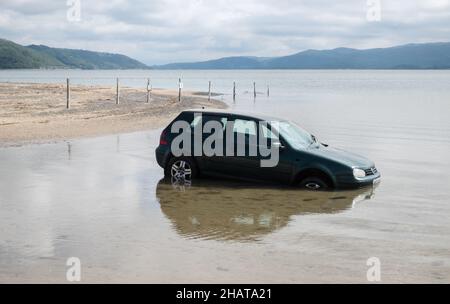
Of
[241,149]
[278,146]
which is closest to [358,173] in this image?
[278,146]

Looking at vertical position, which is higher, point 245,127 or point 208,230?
point 245,127

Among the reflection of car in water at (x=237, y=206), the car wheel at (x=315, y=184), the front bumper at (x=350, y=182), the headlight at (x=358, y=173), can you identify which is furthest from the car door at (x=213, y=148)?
the headlight at (x=358, y=173)

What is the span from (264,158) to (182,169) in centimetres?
200

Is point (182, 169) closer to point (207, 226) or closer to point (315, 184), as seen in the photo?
point (315, 184)

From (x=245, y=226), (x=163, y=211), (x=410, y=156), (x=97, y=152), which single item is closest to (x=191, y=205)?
(x=163, y=211)

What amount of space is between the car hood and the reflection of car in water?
56cm

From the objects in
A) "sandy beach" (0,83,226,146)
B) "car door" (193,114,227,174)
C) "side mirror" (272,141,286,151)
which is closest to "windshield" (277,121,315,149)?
"side mirror" (272,141,286,151)

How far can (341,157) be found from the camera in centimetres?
1279

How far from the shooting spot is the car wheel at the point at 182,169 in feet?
44.3

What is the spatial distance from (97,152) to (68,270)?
11.5 m

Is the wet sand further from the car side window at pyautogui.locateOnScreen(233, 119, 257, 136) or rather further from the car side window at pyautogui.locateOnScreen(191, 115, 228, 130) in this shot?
the car side window at pyautogui.locateOnScreen(191, 115, 228, 130)

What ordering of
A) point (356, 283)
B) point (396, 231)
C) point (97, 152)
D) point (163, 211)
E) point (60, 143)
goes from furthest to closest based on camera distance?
point (60, 143) → point (97, 152) → point (163, 211) → point (396, 231) → point (356, 283)

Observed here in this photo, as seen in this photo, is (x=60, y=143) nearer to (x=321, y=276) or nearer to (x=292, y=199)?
(x=292, y=199)
